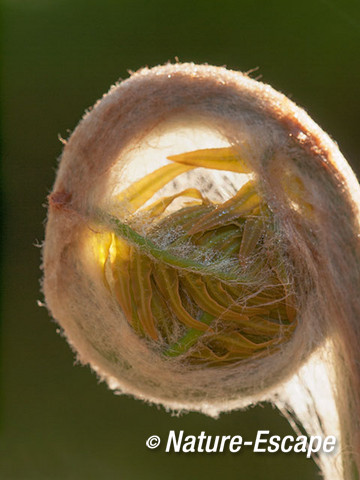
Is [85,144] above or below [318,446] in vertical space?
above

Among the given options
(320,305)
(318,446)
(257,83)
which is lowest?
(318,446)

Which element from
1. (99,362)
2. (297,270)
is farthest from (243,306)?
(99,362)

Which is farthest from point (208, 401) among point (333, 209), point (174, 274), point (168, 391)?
point (333, 209)

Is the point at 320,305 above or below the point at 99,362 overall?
below

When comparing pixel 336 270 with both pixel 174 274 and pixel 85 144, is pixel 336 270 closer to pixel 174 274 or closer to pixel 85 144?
pixel 174 274

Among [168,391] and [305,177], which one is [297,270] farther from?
[168,391]

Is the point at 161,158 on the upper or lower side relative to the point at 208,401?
upper

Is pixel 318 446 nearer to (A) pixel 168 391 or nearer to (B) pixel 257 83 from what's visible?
(A) pixel 168 391

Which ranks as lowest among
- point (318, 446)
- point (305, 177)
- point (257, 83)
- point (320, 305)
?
point (318, 446)
